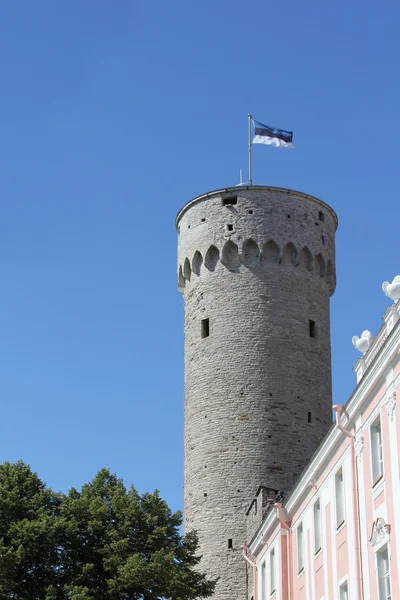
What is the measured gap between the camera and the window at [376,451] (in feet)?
77.0

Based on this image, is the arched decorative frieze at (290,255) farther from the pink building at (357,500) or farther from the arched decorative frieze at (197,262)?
the pink building at (357,500)

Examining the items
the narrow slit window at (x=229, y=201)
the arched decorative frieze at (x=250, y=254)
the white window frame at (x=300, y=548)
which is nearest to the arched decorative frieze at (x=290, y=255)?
the arched decorative frieze at (x=250, y=254)

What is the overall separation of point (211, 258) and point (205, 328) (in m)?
2.94

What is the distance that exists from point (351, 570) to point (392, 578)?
274 centimetres

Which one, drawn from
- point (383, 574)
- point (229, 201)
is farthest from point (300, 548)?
point (229, 201)

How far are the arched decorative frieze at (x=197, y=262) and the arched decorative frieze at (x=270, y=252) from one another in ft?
8.73

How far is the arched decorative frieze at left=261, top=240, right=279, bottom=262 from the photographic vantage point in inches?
1912

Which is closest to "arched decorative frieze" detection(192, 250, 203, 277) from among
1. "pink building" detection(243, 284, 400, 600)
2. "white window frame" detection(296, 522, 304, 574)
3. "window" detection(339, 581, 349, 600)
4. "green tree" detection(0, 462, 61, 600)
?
"green tree" detection(0, 462, 61, 600)

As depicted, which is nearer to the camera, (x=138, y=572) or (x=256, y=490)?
(x=138, y=572)

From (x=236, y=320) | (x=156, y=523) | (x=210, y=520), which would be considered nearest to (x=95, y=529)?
(x=156, y=523)

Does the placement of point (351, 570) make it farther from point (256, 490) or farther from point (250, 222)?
point (250, 222)

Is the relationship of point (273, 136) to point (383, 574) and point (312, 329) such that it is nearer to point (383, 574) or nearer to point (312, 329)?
point (312, 329)

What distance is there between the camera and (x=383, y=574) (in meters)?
23.0

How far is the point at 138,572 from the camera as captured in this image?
3306 cm
